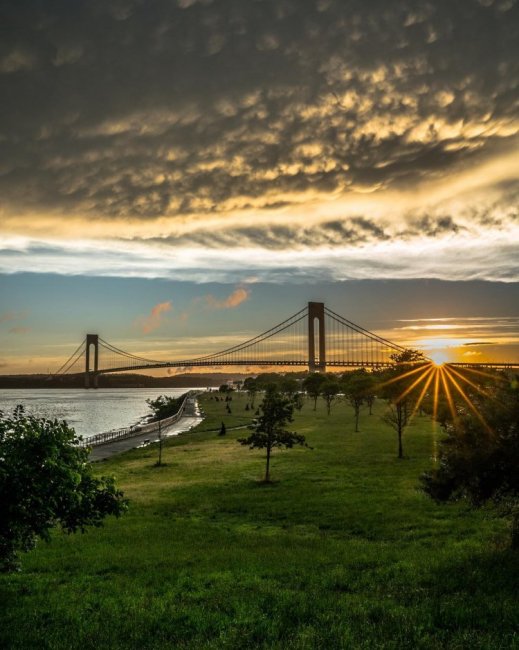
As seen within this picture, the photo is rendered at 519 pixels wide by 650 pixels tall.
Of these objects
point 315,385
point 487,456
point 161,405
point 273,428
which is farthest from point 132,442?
point 487,456

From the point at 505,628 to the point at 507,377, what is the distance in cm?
1129

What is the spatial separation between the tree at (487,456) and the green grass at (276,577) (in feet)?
5.20

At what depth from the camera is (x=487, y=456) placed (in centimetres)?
1380

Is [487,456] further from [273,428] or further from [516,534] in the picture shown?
[273,428]

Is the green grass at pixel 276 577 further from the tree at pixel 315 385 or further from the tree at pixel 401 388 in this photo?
the tree at pixel 315 385

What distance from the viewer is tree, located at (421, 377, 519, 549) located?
13.8 metres

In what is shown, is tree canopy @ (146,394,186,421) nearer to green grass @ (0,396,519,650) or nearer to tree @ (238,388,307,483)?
tree @ (238,388,307,483)

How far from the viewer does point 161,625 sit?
1034 cm

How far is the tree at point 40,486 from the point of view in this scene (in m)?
11.0

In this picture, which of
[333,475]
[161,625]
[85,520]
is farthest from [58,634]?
[333,475]

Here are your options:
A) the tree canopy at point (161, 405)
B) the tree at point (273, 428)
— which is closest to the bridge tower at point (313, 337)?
the tree canopy at point (161, 405)

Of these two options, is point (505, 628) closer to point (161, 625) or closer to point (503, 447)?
point (503, 447)

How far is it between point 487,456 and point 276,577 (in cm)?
621

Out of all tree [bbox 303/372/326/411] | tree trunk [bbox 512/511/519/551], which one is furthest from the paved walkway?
tree trunk [bbox 512/511/519/551]
